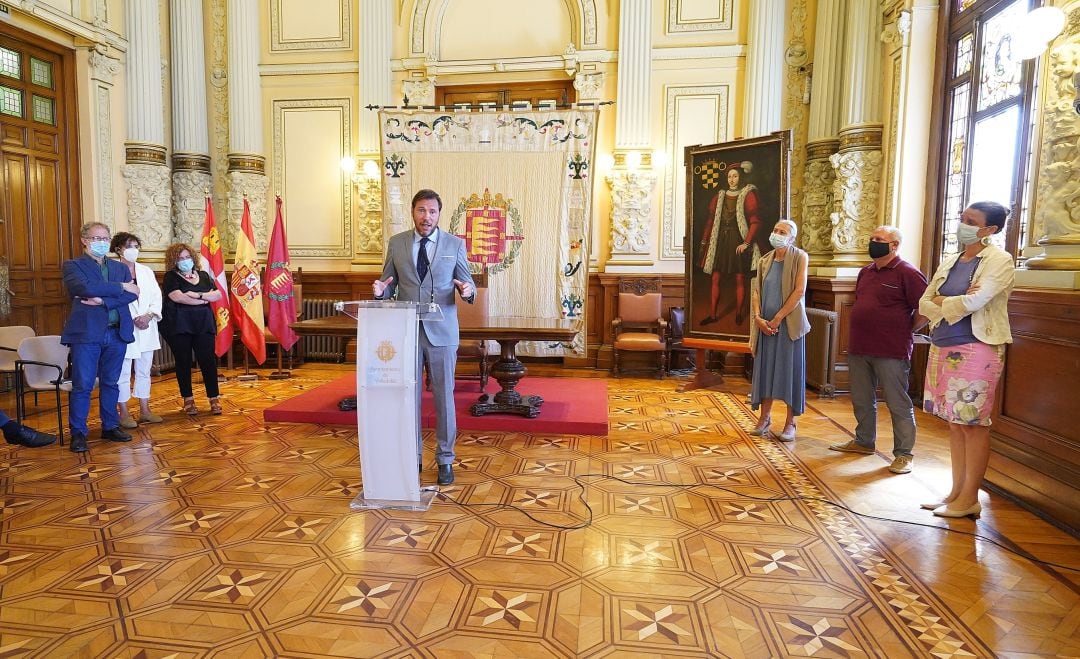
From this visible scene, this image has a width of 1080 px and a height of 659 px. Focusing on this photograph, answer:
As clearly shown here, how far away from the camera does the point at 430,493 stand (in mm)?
3217

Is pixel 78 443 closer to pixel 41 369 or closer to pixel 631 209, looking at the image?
pixel 41 369

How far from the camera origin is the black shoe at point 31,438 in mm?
3854

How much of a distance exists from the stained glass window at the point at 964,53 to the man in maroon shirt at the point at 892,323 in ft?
8.23

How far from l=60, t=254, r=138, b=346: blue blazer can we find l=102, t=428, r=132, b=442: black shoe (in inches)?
26.2

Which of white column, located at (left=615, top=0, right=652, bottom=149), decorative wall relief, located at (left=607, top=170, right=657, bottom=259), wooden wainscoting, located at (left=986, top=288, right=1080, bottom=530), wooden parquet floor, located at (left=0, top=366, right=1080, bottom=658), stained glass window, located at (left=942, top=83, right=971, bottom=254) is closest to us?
wooden parquet floor, located at (left=0, top=366, right=1080, bottom=658)

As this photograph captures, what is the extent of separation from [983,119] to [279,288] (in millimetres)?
6678

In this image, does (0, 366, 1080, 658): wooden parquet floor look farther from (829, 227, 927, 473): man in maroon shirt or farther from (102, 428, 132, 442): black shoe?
(829, 227, 927, 473): man in maroon shirt

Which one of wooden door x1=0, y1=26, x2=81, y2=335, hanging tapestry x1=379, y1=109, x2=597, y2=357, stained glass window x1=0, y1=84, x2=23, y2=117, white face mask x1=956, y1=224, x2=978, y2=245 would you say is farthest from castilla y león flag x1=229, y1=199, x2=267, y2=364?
white face mask x1=956, y1=224, x2=978, y2=245

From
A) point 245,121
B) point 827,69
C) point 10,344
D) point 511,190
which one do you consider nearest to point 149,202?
point 245,121

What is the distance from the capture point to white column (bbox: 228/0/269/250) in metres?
7.53

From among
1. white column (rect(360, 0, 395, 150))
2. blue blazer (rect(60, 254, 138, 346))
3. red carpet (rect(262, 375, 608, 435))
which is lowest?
red carpet (rect(262, 375, 608, 435))

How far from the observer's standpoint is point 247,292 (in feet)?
20.7

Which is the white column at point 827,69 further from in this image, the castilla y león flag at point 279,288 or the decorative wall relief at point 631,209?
the castilla y león flag at point 279,288

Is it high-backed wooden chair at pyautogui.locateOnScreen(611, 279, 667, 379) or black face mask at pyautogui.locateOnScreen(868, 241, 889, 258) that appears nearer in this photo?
black face mask at pyautogui.locateOnScreen(868, 241, 889, 258)
